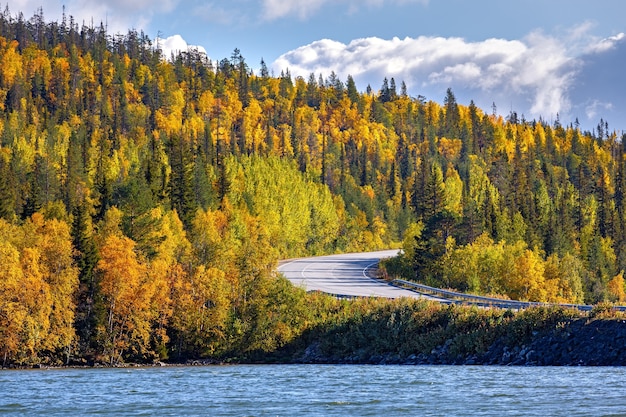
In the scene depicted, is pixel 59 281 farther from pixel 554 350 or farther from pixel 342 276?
pixel 554 350

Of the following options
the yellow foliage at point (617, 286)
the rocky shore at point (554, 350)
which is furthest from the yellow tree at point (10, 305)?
the yellow foliage at point (617, 286)

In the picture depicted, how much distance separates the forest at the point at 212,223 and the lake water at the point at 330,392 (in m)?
10.6

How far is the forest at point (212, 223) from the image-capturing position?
58.0 metres

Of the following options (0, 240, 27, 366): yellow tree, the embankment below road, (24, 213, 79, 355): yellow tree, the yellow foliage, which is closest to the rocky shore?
the embankment below road

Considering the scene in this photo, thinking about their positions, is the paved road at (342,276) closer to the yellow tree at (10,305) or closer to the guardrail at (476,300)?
the guardrail at (476,300)

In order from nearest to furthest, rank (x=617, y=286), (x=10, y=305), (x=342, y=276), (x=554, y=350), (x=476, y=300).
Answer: (x=554, y=350)
(x=10, y=305)
(x=476, y=300)
(x=342, y=276)
(x=617, y=286)

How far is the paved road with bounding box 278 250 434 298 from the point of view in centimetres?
6525

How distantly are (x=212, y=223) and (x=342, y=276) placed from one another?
503 inches

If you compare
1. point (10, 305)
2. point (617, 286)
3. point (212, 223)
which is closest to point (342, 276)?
point (212, 223)

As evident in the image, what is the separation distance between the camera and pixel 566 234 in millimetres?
112812

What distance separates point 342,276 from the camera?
79062mm

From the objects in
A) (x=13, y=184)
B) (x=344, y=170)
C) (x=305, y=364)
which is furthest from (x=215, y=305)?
(x=344, y=170)

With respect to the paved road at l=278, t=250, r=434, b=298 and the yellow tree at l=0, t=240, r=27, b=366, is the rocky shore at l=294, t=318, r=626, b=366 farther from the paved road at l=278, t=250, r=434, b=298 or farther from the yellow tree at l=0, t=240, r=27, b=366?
the yellow tree at l=0, t=240, r=27, b=366

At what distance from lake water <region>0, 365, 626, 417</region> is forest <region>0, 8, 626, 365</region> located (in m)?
10.6
